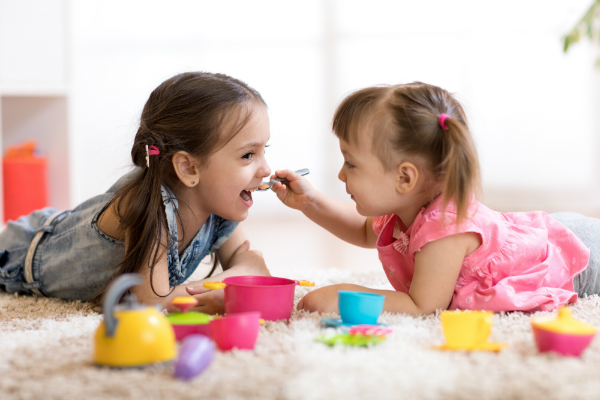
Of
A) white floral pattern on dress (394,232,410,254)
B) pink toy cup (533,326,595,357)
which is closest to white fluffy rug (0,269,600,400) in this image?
pink toy cup (533,326,595,357)

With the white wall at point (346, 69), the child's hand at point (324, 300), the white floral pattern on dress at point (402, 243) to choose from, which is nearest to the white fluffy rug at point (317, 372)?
the child's hand at point (324, 300)

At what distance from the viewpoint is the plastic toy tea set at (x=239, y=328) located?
2.01ft

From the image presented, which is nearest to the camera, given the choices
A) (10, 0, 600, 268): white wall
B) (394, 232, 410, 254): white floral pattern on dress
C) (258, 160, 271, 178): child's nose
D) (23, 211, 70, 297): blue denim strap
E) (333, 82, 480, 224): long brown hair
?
(333, 82, 480, 224): long brown hair

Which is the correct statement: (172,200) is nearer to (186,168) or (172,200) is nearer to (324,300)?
(186,168)

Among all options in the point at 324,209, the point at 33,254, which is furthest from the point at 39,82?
the point at 324,209

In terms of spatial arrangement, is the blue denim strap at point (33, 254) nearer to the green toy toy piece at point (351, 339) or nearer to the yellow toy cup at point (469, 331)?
the green toy toy piece at point (351, 339)

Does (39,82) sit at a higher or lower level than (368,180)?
higher

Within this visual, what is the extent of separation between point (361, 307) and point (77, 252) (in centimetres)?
70

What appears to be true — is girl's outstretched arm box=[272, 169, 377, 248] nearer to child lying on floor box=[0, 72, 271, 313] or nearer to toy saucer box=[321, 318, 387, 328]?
child lying on floor box=[0, 72, 271, 313]

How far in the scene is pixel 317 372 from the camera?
63 centimetres

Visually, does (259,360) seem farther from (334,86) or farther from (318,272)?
(334,86)

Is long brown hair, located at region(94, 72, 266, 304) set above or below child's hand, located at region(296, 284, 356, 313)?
above

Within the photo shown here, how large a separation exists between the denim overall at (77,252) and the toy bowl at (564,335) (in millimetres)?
687

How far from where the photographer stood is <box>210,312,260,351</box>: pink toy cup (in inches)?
28.1
